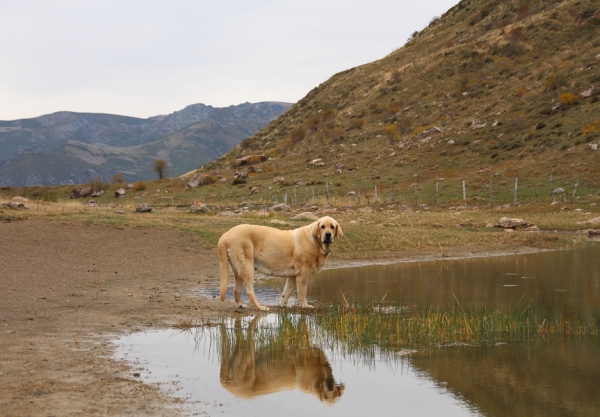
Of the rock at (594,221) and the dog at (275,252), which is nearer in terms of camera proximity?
the dog at (275,252)

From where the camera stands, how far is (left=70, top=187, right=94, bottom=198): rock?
74.1 metres

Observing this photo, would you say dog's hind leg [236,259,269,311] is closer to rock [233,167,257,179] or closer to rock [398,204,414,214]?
rock [398,204,414,214]

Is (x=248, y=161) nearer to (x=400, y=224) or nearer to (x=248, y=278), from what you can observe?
(x=400, y=224)

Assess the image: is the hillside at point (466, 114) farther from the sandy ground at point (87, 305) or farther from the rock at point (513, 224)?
the sandy ground at point (87, 305)

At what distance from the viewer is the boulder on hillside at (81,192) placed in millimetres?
73950

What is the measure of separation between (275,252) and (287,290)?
83 cm

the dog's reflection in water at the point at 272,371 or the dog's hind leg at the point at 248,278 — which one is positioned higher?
the dog's hind leg at the point at 248,278

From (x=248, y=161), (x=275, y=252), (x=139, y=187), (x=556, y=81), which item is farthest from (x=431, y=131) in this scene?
(x=275, y=252)

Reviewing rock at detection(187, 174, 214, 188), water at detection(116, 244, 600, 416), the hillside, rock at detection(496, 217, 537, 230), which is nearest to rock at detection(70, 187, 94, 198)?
rock at detection(187, 174, 214, 188)

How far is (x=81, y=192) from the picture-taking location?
74.8 meters

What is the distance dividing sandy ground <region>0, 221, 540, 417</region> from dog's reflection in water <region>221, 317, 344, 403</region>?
1.09 metres

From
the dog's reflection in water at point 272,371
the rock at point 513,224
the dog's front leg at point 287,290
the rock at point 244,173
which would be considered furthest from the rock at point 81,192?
the dog's reflection in water at point 272,371

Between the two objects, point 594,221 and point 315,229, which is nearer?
point 315,229

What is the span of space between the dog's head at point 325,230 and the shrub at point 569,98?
51669 mm
